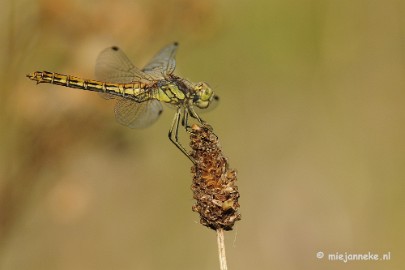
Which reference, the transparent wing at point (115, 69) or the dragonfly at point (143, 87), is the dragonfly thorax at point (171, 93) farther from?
the transparent wing at point (115, 69)

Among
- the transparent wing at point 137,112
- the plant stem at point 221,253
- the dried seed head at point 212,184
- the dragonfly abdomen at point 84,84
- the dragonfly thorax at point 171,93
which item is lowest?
the plant stem at point 221,253

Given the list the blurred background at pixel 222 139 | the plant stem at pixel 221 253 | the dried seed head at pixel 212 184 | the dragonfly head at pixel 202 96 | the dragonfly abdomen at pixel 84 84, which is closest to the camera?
the plant stem at pixel 221 253

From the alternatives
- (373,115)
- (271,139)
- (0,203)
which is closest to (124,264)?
(0,203)

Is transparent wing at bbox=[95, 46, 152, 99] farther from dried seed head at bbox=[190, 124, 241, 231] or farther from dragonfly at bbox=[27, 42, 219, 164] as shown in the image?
dried seed head at bbox=[190, 124, 241, 231]

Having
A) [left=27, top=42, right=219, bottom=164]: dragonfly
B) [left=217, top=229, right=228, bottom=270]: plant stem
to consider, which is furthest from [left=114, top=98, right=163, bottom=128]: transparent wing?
[left=217, top=229, right=228, bottom=270]: plant stem

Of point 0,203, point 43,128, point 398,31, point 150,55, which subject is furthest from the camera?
point 398,31

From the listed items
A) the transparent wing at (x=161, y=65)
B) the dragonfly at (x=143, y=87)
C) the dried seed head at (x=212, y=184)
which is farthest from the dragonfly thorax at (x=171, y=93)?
the dried seed head at (x=212, y=184)

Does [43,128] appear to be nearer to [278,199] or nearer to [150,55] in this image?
[150,55]

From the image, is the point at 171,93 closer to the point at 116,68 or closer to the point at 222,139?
the point at 116,68
